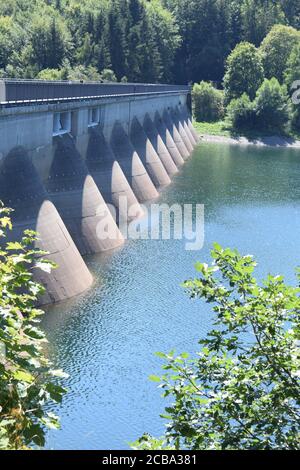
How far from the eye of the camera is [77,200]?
35.2 m

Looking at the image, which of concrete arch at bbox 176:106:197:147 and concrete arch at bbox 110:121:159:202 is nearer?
concrete arch at bbox 110:121:159:202

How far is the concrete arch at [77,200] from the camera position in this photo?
3466 centimetres

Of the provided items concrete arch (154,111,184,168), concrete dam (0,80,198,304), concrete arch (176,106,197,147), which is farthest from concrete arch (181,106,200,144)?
concrete dam (0,80,198,304)

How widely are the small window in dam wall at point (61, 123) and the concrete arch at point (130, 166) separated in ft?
29.8

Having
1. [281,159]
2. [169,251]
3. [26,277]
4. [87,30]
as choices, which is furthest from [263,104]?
[26,277]

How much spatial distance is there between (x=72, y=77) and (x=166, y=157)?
31847 millimetres

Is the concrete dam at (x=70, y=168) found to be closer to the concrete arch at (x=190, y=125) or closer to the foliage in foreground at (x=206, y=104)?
the concrete arch at (x=190, y=125)

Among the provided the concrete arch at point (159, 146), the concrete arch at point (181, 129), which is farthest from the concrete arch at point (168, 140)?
the concrete arch at point (181, 129)

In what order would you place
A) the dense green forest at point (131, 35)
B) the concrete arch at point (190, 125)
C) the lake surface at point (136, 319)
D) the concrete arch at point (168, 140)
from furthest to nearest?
the dense green forest at point (131, 35), the concrete arch at point (190, 125), the concrete arch at point (168, 140), the lake surface at point (136, 319)

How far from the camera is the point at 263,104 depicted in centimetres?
9562

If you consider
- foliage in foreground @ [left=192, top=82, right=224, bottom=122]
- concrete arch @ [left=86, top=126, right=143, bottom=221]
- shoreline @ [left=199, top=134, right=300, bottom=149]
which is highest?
foliage in foreground @ [left=192, top=82, right=224, bottom=122]

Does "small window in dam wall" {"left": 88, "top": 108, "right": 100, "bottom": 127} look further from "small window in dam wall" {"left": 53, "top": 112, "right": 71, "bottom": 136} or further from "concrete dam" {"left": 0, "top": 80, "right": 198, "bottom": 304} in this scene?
"small window in dam wall" {"left": 53, "top": 112, "right": 71, "bottom": 136}

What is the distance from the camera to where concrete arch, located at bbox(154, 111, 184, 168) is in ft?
227

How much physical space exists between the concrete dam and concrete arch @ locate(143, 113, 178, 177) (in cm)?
168
